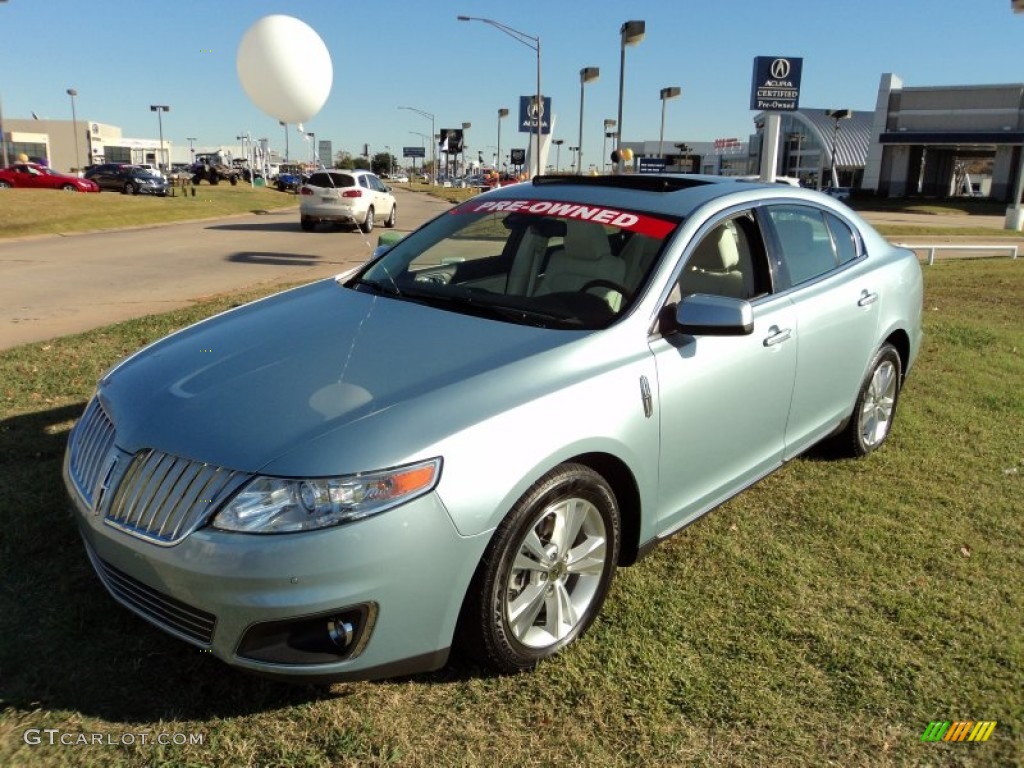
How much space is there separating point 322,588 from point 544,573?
2.78 ft

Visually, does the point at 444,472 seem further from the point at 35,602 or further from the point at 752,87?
the point at 752,87

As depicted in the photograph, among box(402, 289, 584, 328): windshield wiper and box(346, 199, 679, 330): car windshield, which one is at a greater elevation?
box(346, 199, 679, 330): car windshield

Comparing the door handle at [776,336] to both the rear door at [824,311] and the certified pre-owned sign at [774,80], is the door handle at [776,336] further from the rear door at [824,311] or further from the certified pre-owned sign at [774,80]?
the certified pre-owned sign at [774,80]

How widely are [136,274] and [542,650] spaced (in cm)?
1250

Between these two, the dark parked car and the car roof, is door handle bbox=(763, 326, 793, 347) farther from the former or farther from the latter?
the dark parked car

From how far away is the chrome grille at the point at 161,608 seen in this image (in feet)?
7.68

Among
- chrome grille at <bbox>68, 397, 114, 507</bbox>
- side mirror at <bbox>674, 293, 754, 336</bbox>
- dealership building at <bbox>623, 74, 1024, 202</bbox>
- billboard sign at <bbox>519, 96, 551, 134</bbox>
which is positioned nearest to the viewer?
chrome grille at <bbox>68, 397, 114, 507</bbox>

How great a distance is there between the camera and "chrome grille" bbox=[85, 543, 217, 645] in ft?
7.68

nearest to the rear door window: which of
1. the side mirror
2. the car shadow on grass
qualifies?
the side mirror

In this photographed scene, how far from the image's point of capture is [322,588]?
224 centimetres

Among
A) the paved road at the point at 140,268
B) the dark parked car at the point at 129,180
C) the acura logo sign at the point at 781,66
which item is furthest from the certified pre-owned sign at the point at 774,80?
the dark parked car at the point at 129,180

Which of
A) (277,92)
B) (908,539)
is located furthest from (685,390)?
(277,92)

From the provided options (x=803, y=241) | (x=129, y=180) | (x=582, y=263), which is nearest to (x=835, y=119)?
(x=129, y=180)

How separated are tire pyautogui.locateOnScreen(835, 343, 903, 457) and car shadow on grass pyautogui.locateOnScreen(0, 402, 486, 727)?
2.93 m
